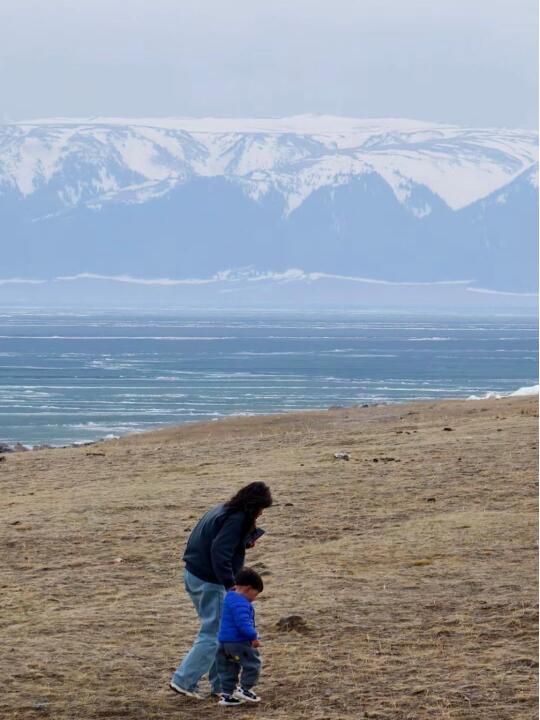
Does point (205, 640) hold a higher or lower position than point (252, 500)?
lower

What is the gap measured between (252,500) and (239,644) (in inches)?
38.0

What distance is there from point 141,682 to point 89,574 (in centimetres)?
399

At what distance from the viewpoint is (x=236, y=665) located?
9102 millimetres

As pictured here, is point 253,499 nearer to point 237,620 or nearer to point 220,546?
point 220,546

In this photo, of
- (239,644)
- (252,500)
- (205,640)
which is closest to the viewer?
(252,500)

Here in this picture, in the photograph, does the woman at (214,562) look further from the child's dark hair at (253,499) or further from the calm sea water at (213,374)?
the calm sea water at (213,374)

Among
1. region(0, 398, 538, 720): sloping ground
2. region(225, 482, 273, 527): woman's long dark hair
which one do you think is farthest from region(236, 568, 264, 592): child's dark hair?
region(0, 398, 538, 720): sloping ground

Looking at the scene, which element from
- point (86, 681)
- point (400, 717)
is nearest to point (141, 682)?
point (86, 681)

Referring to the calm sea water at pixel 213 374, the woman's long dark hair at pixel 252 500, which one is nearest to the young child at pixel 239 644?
the woman's long dark hair at pixel 252 500

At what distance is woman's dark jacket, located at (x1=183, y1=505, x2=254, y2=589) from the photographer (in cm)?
891

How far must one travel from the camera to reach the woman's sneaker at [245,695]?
356 inches

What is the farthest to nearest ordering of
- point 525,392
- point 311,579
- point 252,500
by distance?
point 525,392 → point 311,579 → point 252,500

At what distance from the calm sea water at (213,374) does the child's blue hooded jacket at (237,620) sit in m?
35.4

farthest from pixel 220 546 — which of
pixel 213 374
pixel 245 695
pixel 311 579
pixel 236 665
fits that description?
pixel 213 374
